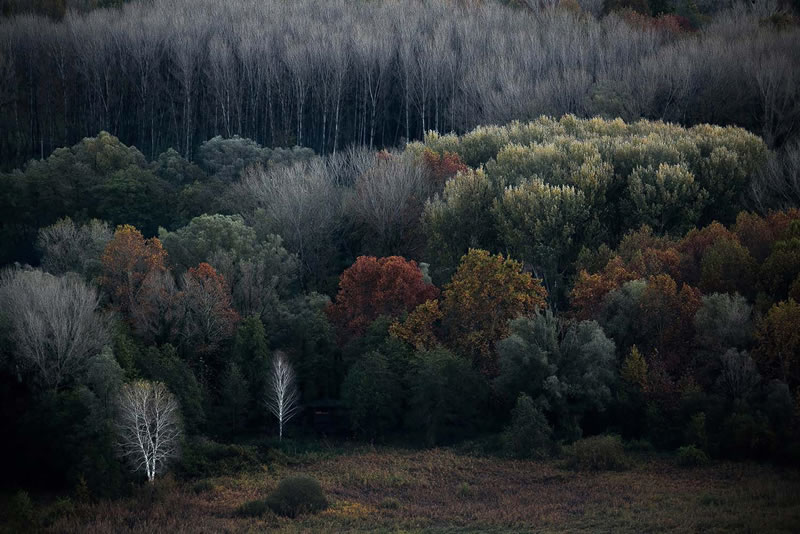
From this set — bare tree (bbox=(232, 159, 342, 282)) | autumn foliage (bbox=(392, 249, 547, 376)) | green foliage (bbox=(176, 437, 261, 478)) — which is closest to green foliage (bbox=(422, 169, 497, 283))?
bare tree (bbox=(232, 159, 342, 282))

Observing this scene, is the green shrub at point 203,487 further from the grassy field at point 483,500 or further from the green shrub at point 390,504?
the green shrub at point 390,504

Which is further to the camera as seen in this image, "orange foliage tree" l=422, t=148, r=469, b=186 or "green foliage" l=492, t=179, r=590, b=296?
"orange foliage tree" l=422, t=148, r=469, b=186

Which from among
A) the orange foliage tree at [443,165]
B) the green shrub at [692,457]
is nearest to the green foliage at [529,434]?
the green shrub at [692,457]

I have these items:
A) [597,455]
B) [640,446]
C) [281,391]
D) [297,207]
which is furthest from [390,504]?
[297,207]

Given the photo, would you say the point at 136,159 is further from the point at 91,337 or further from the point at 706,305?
the point at 706,305

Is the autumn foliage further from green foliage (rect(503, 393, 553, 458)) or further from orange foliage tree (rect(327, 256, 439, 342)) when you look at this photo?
green foliage (rect(503, 393, 553, 458))

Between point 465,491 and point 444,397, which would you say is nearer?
point 465,491

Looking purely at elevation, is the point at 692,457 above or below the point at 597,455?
below

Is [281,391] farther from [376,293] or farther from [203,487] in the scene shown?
[203,487]
